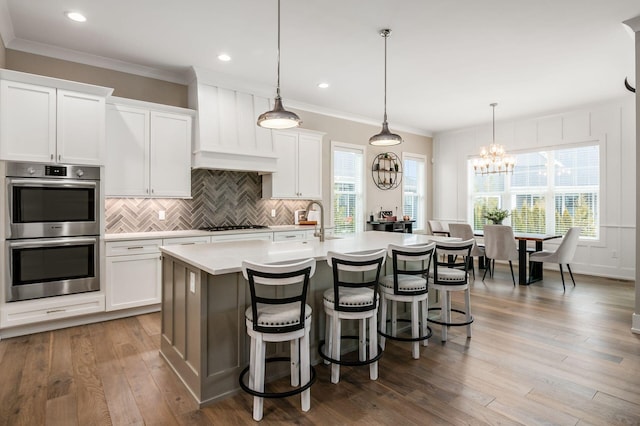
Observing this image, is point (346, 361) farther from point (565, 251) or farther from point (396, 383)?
point (565, 251)

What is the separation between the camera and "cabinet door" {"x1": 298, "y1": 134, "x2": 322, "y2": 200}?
18.9 feet

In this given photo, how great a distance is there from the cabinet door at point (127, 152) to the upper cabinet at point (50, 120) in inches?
10.1

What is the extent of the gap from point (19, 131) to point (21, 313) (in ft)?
5.66

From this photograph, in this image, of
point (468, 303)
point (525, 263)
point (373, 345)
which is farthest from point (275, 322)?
point (525, 263)

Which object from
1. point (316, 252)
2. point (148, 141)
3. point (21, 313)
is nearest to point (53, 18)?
point (148, 141)

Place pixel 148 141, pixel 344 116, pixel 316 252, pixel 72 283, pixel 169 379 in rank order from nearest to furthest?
pixel 169 379 < pixel 316 252 < pixel 72 283 < pixel 148 141 < pixel 344 116

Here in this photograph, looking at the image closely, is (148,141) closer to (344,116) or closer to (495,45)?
(344,116)

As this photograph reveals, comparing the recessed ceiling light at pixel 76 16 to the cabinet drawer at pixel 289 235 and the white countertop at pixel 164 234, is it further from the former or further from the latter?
the cabinet drawer at pixel 289 235

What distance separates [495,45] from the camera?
12.6 feet

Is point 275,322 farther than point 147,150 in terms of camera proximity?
No

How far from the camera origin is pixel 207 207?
5.04 metres

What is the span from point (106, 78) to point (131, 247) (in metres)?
2.09

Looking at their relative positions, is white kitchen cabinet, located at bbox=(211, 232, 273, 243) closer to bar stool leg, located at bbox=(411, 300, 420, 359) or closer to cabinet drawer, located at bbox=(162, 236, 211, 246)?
cabinet drawer, located at bbox=(162, 236, 211, 246)

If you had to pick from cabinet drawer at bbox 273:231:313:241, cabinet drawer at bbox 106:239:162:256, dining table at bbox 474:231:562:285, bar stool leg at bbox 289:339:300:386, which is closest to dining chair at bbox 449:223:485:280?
dining table at bbox 474:231:562:285
